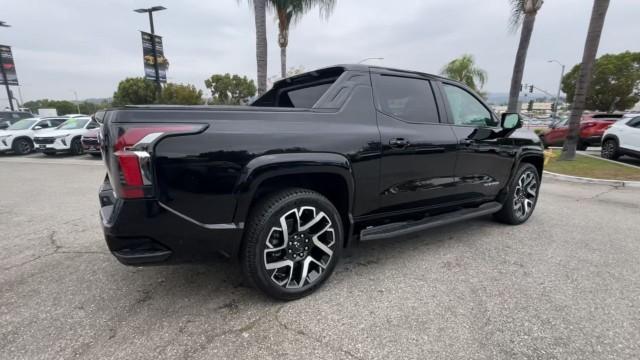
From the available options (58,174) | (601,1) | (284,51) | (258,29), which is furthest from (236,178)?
(284,51)

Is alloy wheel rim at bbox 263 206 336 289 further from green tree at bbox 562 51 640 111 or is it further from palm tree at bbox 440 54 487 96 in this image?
green tree at bbox 562 51 640 111

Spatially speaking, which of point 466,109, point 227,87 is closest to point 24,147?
point 466,109

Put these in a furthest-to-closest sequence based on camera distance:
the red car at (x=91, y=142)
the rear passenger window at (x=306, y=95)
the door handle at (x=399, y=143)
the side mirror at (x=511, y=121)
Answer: the red car at (x=91, y=142) < the side mirror at (x=511, y=121) < the rear passenger window at (x=306, y=95) < the door handle at (x=399, y=143)

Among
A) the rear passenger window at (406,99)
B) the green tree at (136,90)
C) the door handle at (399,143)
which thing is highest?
the green tree at (136,90)

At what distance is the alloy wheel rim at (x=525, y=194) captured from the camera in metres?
4.02

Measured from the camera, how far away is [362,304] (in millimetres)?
2340

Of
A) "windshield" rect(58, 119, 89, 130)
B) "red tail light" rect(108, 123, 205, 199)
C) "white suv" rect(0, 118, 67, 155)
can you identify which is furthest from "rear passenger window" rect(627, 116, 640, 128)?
"white suv" rect(0, 118, 67, 155)

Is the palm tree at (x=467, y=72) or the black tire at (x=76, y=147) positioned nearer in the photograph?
the black tire at (x=76, y=147)

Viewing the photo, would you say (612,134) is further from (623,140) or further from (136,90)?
(136,90)

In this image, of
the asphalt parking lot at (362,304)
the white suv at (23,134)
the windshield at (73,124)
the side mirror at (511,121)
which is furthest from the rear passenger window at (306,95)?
the white suv at (23,134)

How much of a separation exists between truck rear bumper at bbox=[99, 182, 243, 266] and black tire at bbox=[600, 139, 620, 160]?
40.8 ft

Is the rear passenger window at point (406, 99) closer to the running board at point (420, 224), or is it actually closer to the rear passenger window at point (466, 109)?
the rear passenger window at point (466, 109)

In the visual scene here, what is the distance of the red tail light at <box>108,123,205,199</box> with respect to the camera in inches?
70.0

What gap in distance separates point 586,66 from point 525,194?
780 cm
